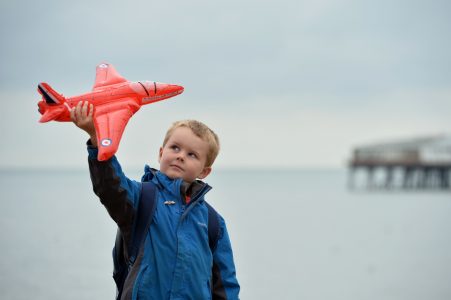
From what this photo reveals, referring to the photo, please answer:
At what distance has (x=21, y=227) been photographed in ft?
90.6

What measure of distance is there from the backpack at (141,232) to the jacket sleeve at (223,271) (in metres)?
0.07

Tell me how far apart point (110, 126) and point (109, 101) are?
309 millimetres

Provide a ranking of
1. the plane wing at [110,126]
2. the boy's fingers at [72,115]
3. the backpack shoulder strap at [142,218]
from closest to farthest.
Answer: the plane wing at [110,126] → the boy's fingers at [72,115] → the backpack shoulder strap at [142,218]

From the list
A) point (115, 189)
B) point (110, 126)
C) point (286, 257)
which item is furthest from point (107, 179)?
point (286, 257)

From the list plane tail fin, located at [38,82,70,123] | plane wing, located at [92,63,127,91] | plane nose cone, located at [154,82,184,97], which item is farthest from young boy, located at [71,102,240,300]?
plane wing, located at [92,63,127,91]

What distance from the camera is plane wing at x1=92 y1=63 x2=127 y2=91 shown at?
151 inches

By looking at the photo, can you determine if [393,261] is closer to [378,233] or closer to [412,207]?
[378,233]

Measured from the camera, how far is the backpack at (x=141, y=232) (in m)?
3.57

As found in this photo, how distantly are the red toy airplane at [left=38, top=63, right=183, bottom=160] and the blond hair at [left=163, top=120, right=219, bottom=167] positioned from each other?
9.6 inches

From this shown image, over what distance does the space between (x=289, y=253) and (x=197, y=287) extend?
698 inches

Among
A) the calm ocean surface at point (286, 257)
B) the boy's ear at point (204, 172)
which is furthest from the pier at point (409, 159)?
the boy's ear at point (204, 172)

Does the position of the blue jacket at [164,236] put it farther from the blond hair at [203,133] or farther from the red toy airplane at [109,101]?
the blond hair at [203,133]

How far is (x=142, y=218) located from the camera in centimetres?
358

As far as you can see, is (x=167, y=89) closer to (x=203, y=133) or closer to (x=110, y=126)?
(x=203, y=133)
